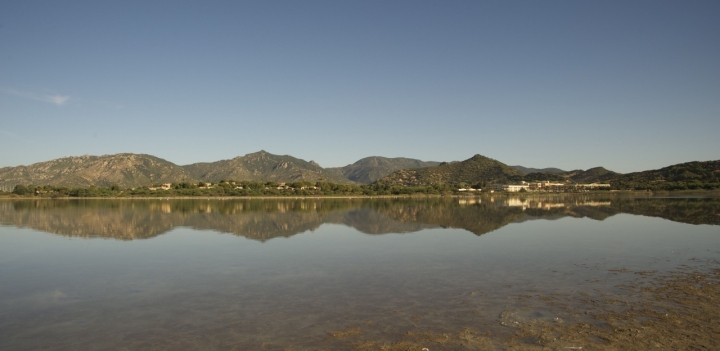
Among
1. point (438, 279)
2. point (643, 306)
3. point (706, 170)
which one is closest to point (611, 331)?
point (643, 306)

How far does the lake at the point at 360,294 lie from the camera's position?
9.08 m

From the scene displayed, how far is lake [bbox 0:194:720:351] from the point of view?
29.8 feet

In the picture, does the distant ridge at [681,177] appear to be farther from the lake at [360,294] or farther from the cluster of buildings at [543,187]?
the lake at [360,294]

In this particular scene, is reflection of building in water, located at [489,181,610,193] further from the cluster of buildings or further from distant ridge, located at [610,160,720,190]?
distant ridge, located at [610,160,720,190]

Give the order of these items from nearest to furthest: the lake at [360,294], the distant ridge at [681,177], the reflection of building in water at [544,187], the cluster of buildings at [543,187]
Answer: the lake at [360,294], the distant ridge at [681,177], the cluster of buildings at [543,187], the reflection of building in water at [544,187]

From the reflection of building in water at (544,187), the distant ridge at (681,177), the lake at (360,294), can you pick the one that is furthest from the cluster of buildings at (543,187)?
the lake at (360,294)

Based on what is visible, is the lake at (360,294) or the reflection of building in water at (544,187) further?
the reflection of building in water at (544,187)

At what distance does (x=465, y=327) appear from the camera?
9.59 m

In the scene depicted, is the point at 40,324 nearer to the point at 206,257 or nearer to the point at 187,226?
the point at 206,257

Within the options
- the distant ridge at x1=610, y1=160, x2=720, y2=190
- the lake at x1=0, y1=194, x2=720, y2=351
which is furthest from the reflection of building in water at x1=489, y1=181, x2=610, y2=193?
the lake at x1=0, y1=194, x2=720, y2=351

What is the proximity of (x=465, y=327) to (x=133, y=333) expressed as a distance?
275 inches

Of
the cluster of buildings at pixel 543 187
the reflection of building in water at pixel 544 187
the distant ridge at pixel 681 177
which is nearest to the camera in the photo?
the distant ridge at pixel 681 177

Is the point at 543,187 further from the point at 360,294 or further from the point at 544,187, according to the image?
the point at 360,294

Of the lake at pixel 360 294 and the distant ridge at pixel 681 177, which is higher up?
the distant ridge at pixel 681 177
